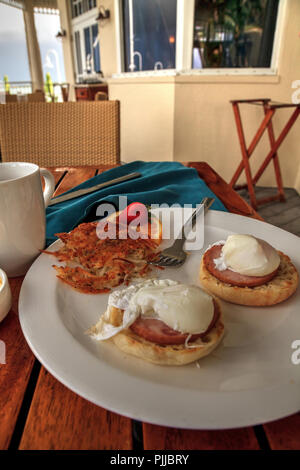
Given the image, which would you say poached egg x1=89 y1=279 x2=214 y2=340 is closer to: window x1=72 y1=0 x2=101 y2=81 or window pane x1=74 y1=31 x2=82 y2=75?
window x1=72 y1=0 x2=101 y2=81

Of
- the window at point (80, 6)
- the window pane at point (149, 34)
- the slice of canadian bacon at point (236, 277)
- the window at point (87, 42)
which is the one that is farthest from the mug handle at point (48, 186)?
the window at point (80, 6)

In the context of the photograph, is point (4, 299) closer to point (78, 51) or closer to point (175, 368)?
point (175, 368)

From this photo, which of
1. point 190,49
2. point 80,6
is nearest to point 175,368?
point 190,49

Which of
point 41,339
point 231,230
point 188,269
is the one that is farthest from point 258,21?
point 41,339

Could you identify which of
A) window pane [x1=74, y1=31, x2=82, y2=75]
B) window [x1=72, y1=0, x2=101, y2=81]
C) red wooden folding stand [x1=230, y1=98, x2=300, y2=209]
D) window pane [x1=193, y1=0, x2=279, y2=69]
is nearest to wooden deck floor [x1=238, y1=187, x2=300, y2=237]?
red wooden folding stand [x1=230, y1=98, x2=300, y2=209]

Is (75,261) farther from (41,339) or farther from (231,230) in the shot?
(231,230)
